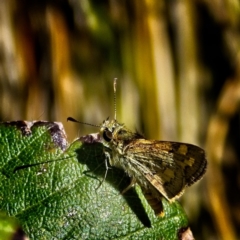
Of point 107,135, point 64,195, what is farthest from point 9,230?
point 107,135

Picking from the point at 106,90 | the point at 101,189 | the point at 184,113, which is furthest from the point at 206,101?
the point at 101,189

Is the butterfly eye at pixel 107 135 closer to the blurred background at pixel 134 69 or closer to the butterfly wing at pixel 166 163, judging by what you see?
the butterfly wing at pixel 166 163

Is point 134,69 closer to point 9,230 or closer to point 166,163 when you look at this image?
point 166,163

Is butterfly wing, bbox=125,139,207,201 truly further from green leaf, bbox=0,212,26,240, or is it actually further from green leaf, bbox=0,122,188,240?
green leaf, bbox=0,212,26,240

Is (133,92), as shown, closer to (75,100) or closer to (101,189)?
(75,100)

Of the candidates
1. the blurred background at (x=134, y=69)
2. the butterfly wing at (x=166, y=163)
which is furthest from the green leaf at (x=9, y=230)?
the blurred background at (x=134, y=69)

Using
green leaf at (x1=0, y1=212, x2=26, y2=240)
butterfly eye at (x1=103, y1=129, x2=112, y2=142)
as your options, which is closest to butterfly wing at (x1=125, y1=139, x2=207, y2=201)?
butterfly eye at (x1=103, y1=129, x2=112, y2=142)
